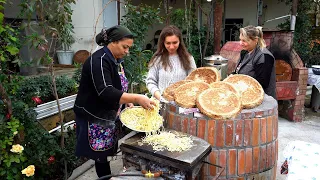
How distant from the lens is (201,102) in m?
2.34

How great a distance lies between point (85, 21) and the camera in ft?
29.5

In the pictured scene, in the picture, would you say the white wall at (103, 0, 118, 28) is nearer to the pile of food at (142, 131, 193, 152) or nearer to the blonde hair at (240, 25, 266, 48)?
the blonde hair at (240, 25, 266, 48)

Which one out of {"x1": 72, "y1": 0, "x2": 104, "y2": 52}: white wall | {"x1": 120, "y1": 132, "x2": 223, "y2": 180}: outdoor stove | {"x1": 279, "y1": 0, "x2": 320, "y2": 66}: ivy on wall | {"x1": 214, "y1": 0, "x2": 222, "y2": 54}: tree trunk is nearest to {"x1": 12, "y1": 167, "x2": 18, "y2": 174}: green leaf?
{"x1": 120, "y1": 132, "x2": 223, "y2": 180}: outdoor stove

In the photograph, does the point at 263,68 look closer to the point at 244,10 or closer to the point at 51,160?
the point at 51,160

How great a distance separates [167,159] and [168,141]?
0.22 metres

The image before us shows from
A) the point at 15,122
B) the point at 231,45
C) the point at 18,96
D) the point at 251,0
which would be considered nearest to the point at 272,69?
the point at 15,122

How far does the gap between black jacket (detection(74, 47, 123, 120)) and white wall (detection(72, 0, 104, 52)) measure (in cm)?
662

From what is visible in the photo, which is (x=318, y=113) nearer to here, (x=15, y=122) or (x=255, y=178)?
(x=255, y=178)

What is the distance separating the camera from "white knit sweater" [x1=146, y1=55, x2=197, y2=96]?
3.19 metres

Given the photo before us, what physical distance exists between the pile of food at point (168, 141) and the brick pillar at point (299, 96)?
4295 millimetres

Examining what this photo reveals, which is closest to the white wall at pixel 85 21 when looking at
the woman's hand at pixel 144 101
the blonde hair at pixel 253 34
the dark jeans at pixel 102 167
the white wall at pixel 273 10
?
the blonde hair at pixel 253 34

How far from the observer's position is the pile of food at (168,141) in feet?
6.52

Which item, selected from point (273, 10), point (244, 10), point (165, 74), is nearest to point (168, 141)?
point (165, 74)

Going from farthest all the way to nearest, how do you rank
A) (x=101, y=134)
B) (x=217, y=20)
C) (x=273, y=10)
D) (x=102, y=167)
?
1. (x=273, y=10)
2. (x=217, y=20)
3. (x=102, y=167)
4. (x=101, y=134)
